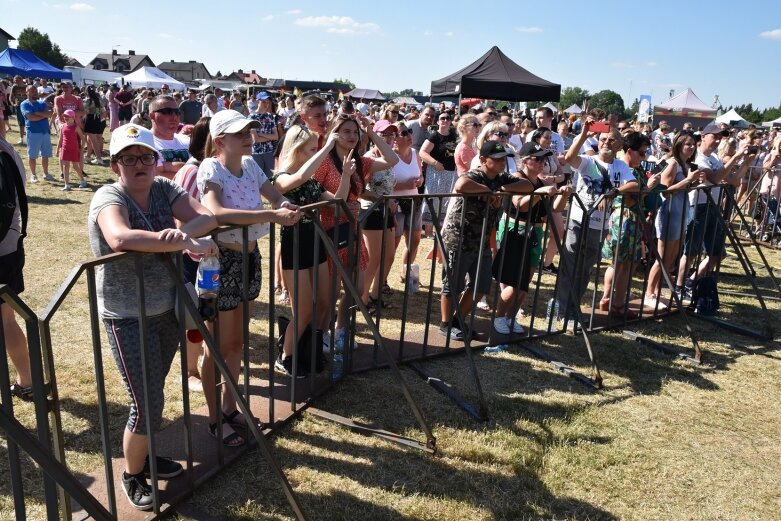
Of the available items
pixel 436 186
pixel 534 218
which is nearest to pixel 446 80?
pixel 436 186

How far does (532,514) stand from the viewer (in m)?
3.08

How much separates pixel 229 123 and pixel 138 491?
6.16ft

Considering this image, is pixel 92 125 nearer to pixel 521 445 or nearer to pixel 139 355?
pixel 139 355

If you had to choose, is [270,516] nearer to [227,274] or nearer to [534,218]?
[227,274]

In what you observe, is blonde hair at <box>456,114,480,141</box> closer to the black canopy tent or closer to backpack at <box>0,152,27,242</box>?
backpack at <box>0,152,27,242</box>

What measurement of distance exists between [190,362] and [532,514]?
243cm

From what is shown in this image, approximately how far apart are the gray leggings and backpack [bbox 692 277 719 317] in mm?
5590

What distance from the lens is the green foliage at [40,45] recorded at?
7819cm

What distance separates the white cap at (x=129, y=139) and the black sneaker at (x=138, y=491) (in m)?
1.53

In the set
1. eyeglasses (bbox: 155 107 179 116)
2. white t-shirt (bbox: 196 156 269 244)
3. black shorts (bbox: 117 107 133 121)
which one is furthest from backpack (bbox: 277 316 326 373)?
black shorts (bbox: 117 107 133 121)

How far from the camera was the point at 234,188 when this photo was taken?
10.6 ft

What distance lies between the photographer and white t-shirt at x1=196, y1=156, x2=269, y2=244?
124 inches

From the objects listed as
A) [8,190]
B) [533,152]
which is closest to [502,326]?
[533,152]

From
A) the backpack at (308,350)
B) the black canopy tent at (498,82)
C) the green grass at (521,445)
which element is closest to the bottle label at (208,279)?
the green grass at (521,445)
